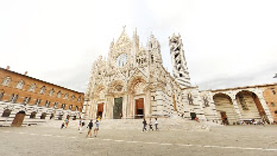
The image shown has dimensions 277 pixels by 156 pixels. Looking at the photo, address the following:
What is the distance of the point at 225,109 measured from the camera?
90.4 feet

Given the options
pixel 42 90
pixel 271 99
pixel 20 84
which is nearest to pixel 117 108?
pixel 42 90

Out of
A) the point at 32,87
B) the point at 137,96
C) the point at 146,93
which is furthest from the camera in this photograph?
the point at 32,87

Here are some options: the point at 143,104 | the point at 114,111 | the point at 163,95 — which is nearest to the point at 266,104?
the point at 163,95

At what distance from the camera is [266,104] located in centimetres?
2383

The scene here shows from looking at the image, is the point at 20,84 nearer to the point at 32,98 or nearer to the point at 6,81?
the point at 6,81

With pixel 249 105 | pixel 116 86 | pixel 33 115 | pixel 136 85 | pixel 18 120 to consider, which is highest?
pixel 116 86

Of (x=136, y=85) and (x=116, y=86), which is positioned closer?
(x=136, y=85)

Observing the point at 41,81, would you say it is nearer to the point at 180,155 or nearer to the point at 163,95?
the point at 163,95

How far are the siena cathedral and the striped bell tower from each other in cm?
26

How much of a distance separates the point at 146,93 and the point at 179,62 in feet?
73.3

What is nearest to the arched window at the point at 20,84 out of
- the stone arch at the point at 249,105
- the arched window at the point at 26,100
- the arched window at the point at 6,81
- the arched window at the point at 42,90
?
the arched window at the point at 6,81

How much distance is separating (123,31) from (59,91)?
831 inches

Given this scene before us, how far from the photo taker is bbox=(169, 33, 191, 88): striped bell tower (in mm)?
30688

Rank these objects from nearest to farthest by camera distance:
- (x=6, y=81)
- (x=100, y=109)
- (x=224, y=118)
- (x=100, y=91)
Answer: (x=6, y=81)
(x=100, y=109)
(x=100, y=91)
(x=224, y=118)
